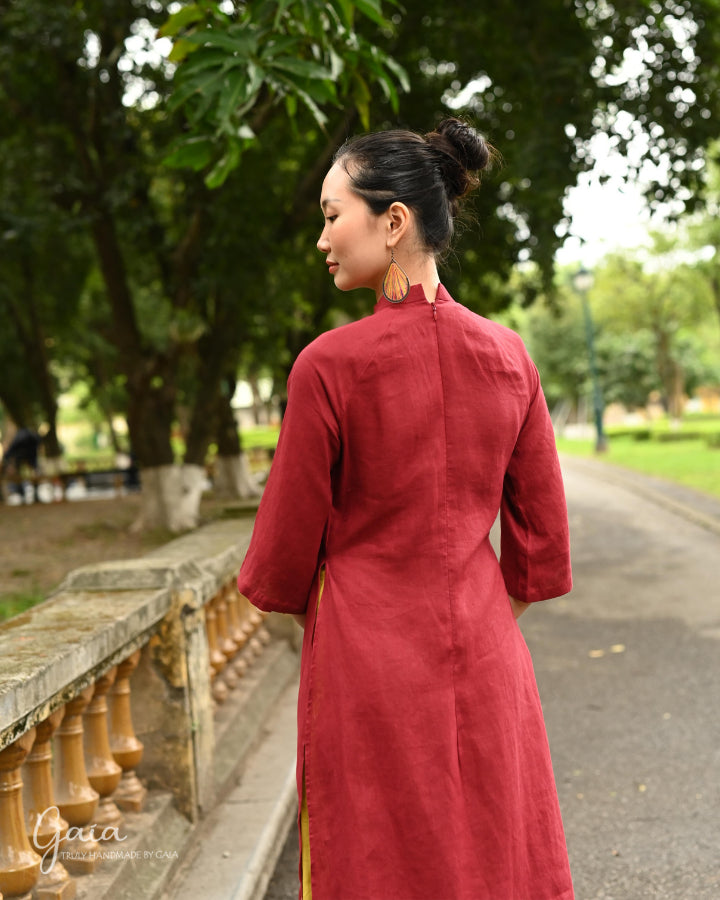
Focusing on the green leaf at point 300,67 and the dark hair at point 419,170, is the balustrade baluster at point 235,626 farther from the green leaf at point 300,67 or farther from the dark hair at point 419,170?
the dark hair at point 419,170

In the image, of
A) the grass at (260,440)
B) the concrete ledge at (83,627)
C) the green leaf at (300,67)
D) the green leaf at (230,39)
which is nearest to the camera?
the concrete ledge at (83,627)

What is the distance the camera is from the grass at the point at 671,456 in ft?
63.3

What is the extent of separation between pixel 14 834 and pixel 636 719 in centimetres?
375

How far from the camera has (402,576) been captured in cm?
194

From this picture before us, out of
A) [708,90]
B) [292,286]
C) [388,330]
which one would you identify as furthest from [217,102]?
[292,286]

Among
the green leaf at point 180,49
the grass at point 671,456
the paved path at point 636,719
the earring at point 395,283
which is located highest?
the green leaf at point 180,49

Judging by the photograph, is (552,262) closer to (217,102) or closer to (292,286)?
(292,286)

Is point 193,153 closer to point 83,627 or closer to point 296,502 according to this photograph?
point 83,627

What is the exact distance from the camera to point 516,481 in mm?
2152

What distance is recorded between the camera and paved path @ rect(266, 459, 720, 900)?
11.8 ft

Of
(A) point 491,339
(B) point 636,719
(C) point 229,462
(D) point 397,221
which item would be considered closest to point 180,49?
(D) point 397,221

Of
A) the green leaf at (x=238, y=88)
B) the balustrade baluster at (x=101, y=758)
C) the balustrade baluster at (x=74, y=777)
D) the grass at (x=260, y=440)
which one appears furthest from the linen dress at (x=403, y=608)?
the grass at (x=260, y=440)

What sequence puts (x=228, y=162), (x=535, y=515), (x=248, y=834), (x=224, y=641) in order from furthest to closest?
(x=224, y=641)
(x=228, y=162)
(x=248, y=834)
(x=535, y=515)

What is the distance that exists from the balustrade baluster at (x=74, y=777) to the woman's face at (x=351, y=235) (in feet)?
5.07
